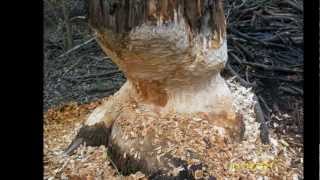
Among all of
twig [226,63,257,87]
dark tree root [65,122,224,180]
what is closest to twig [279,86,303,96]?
twig [226,63,257,87]

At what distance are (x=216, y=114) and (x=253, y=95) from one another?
20 cm

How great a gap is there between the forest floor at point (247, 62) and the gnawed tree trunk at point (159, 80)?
53 mm

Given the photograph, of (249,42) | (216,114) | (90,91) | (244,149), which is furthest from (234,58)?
(90,91)

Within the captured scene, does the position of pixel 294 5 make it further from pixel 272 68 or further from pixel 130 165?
pixel 130 165

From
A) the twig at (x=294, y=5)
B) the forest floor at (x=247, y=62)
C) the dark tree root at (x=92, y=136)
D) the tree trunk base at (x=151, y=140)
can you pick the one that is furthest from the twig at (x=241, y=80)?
the dark tree root at (x=92, y=136)

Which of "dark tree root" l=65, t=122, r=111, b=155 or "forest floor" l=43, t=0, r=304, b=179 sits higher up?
"forest floor" l=43, t=0, r=304, b=179

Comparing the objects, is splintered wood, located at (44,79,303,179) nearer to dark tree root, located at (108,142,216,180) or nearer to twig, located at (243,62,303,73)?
dark tree root, located at (108,142,216,180)

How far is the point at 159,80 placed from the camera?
214cm

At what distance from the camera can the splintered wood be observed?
82.7 inches

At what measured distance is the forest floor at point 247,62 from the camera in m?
2.10

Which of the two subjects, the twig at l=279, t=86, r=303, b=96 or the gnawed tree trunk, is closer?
the gnawed tree trunk

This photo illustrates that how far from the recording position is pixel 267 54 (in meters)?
2.27

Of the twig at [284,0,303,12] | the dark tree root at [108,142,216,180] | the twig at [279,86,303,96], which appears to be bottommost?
the dark tree root at [108,142,216,180]
